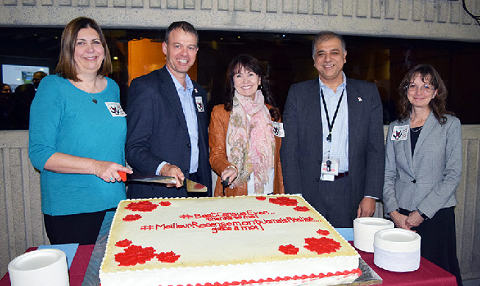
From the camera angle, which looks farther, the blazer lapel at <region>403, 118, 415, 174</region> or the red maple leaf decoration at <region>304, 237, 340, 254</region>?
the blazer lapel at <region>403, 118, 415, 174</region>

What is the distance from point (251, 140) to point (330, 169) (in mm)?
757

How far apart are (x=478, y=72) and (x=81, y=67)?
13.5 feet

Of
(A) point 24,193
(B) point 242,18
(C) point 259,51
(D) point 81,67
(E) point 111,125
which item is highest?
(B) point 242,18

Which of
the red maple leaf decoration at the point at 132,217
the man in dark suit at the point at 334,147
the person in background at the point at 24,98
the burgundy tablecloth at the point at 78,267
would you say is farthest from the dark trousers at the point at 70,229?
the person in background at the point at 24,98

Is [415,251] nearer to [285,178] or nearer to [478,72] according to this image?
[285,178]

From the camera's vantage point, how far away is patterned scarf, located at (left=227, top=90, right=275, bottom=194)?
280 centimetres

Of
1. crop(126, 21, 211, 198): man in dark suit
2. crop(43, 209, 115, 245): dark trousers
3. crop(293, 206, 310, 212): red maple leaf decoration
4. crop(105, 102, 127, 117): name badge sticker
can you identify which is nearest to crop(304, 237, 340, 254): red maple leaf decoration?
crop(293, 206, 310, 212): red maple leaf decoration

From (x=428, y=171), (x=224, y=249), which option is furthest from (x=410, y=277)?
(x=428, y=171)

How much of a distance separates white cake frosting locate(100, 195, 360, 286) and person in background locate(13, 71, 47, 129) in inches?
80.3

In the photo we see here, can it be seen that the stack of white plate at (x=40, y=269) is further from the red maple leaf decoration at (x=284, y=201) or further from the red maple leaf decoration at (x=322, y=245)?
the red maple leaf decoration at (x=284, y=201)

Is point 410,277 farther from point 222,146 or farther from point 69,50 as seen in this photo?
point 69,50

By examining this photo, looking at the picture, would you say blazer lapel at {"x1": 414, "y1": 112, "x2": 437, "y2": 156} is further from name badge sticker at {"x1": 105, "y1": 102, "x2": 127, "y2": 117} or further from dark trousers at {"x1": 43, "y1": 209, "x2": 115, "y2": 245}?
dark trousers at {"x1": 43, "y1": 209, "x2": 115, "y2": 245}

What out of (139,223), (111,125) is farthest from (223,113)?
(139,223)

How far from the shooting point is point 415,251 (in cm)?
133
